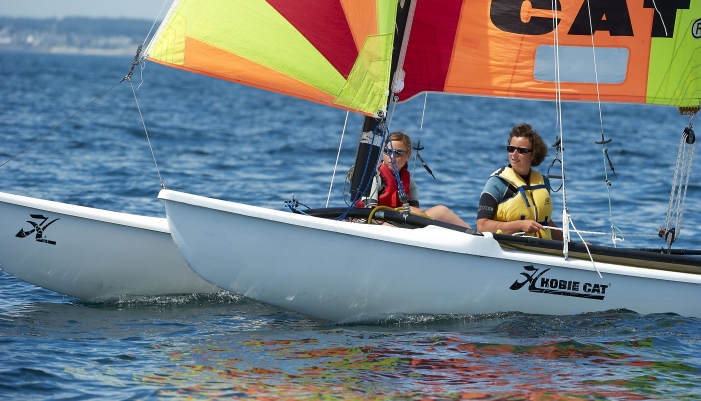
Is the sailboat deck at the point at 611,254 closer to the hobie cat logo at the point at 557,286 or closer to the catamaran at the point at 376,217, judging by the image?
the catamaran at the point at 376,217

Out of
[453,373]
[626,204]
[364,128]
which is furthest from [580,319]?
[626,204]

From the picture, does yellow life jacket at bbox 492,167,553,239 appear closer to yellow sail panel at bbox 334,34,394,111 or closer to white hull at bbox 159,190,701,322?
white hull at bbox 159,190,701,322

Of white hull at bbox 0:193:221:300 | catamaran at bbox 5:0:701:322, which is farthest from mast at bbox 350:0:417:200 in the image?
white hull at bbox 0:193:221:300

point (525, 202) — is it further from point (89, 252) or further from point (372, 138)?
point (89, 252)

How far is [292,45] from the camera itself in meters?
4.83

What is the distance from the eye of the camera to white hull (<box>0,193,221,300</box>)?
507 cm

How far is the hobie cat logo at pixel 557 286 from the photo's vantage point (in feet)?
15.9

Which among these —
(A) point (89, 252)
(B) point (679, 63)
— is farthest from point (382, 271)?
(B) point (679, 63)

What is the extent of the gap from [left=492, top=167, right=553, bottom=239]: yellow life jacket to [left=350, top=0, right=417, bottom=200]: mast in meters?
0.75

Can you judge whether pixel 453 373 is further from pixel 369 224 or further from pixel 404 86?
pixel 404 86

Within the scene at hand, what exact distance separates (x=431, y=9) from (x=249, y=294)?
213cm

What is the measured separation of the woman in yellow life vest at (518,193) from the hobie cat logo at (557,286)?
1.14 ft

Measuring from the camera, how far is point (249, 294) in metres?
4.77

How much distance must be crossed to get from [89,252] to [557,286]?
2.77 m
